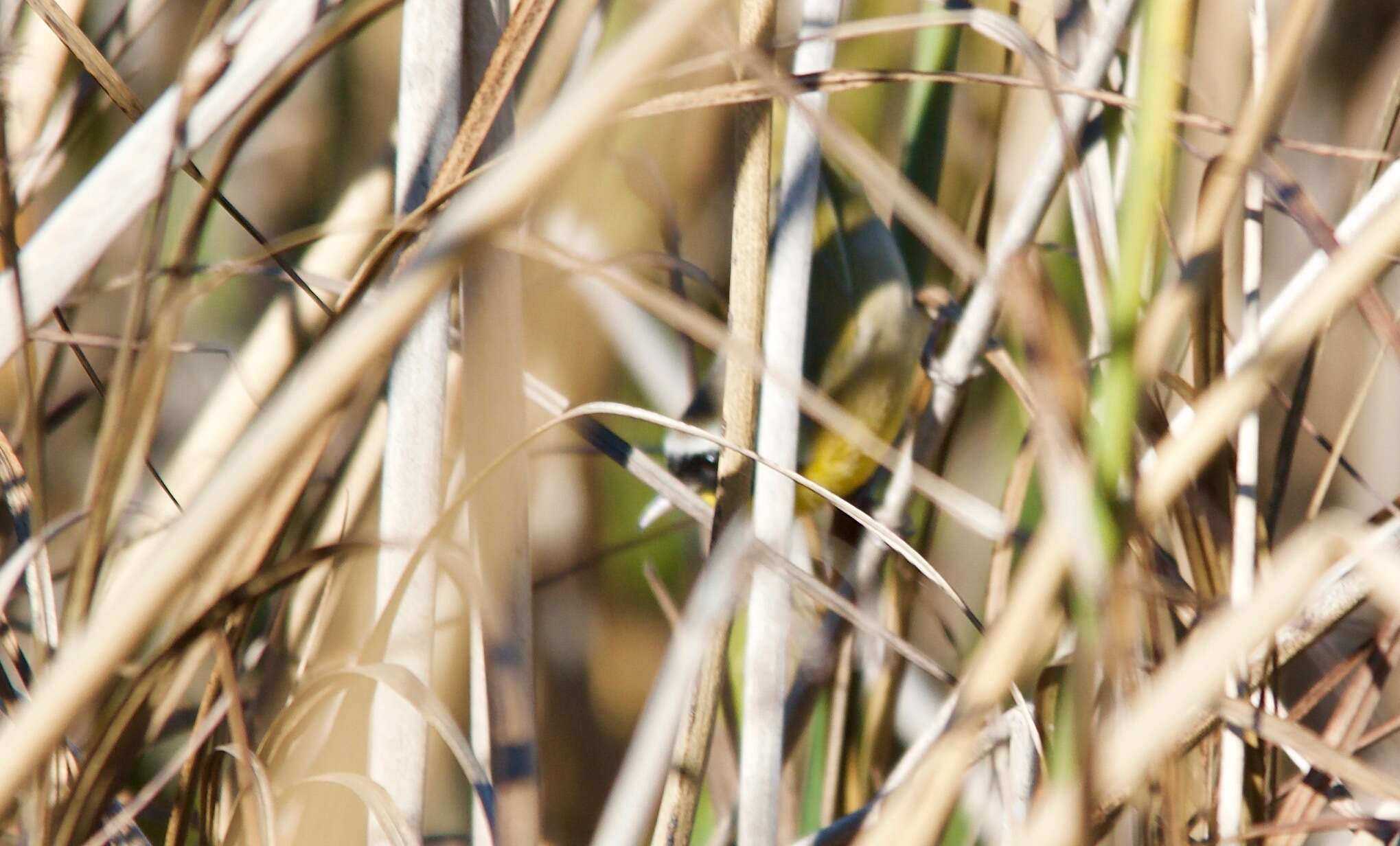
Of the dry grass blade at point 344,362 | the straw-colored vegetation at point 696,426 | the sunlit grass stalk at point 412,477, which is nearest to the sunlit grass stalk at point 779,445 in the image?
the straw-colored vegetation at point 696,426

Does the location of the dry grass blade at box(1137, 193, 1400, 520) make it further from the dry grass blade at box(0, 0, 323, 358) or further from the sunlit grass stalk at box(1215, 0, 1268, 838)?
the dry grass blade at box(0, 0, 323, 358)

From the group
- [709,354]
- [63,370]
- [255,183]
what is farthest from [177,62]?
[709,354]

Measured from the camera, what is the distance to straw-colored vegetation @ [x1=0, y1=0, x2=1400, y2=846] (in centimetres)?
23

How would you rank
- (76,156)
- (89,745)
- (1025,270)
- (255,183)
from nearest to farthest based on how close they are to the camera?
(1025,270)
(89,745)
(76,156)
(255,183)

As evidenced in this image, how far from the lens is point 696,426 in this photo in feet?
1.64

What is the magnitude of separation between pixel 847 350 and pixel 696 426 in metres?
0.26

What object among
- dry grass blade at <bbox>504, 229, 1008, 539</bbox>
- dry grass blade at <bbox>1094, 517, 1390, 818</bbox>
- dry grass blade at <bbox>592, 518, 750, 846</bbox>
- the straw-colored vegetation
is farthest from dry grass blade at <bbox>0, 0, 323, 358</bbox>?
dry grass blade at <bbox>1094, 517, 1390, 818</bbox>

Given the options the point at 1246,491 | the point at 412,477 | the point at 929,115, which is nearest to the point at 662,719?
the point at 412,477

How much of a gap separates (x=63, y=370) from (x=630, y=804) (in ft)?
1.97

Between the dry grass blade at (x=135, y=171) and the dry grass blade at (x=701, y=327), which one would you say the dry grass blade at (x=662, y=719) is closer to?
the dry grass blade at (x=701, y=327)

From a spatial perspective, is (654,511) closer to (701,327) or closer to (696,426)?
(696,426)

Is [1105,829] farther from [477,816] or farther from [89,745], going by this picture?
[89,745]

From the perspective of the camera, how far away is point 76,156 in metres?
0.67

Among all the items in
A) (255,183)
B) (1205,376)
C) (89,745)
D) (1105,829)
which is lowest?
(89,745)
